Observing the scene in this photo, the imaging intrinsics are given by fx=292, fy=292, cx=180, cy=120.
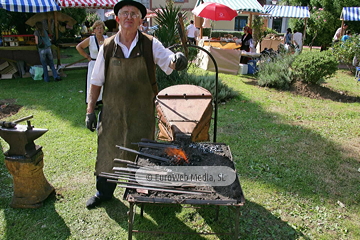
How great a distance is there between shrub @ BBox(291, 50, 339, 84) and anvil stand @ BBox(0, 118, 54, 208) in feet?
22.9

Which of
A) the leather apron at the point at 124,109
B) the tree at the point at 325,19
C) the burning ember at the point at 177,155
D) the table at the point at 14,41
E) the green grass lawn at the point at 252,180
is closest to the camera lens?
the burning ember at the point at 177,155

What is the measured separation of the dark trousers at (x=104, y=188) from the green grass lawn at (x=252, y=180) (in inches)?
4.5

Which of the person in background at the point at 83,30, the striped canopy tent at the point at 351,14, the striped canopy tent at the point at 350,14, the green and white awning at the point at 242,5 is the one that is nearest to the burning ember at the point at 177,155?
the green and white awning at the point at 242,5

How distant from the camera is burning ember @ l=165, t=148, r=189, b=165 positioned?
2219 millimetres

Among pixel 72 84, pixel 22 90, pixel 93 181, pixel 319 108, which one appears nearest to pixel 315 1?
pixel 319 108

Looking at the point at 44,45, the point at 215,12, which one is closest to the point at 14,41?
the point at 44,45

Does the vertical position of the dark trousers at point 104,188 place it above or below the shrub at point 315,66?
below

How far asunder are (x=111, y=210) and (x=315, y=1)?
1895 cm

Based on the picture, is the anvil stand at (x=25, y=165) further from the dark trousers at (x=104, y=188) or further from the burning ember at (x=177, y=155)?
the burning ember at (x=177, y=155)

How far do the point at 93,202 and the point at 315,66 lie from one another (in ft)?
22.3

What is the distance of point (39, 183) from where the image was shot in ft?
10.2

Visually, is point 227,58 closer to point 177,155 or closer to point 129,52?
point 129,52

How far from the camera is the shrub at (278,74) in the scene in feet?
27.2

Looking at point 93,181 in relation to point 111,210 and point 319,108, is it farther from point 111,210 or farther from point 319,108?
point 319,108
